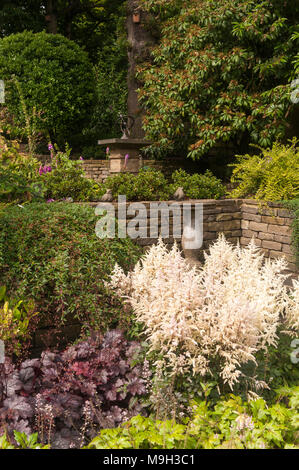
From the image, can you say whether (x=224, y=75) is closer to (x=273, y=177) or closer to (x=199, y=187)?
(x=199, y=187)

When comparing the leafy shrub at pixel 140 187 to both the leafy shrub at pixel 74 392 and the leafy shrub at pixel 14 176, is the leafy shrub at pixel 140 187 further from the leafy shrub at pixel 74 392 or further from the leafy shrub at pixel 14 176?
the leafy shrub at pixel 74 392

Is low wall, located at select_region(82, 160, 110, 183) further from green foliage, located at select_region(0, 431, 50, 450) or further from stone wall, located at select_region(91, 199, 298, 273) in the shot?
green foliage, located at select_region(0, 431, 50, 450)

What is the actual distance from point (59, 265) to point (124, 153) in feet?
15.9

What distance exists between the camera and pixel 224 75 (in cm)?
721

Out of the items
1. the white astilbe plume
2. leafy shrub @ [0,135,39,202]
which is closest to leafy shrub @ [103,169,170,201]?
leafy shrub @ [0,135,39,202]

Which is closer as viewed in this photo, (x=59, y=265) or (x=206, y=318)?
(x=206, y=318)

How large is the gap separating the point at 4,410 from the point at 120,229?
2.17 metres

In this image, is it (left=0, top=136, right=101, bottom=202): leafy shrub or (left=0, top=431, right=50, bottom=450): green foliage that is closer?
(left=0, top=431, right=50, bottom=450): green foliage

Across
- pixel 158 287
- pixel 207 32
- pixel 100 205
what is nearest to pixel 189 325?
pixel 158 287

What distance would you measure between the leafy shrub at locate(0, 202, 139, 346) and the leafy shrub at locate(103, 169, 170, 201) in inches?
72.6

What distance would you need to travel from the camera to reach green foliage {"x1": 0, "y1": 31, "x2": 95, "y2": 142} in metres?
Answer: 9.91

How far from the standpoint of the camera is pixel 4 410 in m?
2.59

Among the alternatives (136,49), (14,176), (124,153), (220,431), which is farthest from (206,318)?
(136,49)
